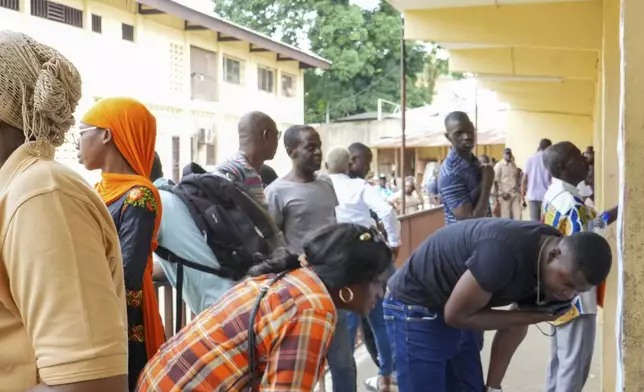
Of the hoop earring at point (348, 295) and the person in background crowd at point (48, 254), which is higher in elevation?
the person in background crowd at point (48, 254)

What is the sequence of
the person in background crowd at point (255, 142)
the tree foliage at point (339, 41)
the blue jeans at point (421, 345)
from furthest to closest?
the tree foliage at point (339, 41) → the person in background crowd at point (255, 142) → the blue jeans at point (421, 345)

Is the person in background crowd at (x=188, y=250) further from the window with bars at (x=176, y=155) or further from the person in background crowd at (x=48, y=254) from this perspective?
the window with bars at (x=176, y=155)

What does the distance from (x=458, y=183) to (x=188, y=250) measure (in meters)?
2.87

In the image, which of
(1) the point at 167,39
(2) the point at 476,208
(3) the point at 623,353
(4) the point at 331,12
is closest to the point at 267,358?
(3) the point at 623,353

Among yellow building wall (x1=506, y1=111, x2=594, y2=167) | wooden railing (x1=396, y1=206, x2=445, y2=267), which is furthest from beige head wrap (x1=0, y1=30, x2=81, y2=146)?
yellow building wall (x1=506, y1=111, x2=594, y2=167)

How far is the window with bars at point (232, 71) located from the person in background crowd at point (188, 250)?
1918 cm

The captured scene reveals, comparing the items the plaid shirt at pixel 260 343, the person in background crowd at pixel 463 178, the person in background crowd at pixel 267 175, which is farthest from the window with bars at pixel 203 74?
the plaid shirt at pixel 260 343

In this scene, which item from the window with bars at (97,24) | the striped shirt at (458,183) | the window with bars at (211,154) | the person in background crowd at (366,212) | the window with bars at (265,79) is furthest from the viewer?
the window with bars at (265,79)

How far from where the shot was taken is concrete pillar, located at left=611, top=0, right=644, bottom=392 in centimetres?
207

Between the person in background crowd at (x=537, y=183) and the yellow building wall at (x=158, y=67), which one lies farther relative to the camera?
the yellow building wall at (x=158, y=67)

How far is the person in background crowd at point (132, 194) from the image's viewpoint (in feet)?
8.83

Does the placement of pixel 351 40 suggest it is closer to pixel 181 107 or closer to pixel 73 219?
pixel 181 107

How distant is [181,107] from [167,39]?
1830mm

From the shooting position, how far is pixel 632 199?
2104 mm
